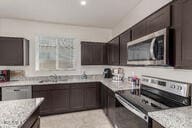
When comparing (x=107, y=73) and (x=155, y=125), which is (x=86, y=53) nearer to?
(x=107, y=73)

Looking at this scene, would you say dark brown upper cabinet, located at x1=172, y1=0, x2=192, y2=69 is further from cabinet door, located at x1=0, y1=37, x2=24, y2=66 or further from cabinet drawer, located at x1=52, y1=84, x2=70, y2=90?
cabinet door, located at x1=0, y1=37, x2=24, y2=66

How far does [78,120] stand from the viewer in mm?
3012

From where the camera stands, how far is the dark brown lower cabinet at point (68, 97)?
3.24m

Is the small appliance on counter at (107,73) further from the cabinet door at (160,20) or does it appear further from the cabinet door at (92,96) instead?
the cabinet door at (160,20)

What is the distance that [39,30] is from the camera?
12.5ft

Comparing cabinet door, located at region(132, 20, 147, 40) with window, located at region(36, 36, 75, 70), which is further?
window, located at region(36, 36, 75, 70)

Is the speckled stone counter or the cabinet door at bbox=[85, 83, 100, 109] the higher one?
the speckled stone counter

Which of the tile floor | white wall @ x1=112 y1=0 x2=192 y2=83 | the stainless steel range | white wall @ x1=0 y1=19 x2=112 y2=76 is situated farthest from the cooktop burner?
white wall @ x1=0 y1=19 x2=112 y2=76

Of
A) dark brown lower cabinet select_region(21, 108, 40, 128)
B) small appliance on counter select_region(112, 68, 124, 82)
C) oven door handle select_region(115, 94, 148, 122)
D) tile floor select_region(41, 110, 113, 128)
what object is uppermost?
small appliance on counter select_region(112, 68, 124, 82)

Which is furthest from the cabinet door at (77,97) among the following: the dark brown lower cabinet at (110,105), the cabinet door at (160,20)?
the cabinet door at (160,20)

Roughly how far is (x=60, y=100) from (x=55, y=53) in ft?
5.04

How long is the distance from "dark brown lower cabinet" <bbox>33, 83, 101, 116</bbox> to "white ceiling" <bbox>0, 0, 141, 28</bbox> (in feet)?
6.34

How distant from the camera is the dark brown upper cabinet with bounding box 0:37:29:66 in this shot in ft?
10.4

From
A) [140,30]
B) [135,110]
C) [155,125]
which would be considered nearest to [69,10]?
[140,30]
